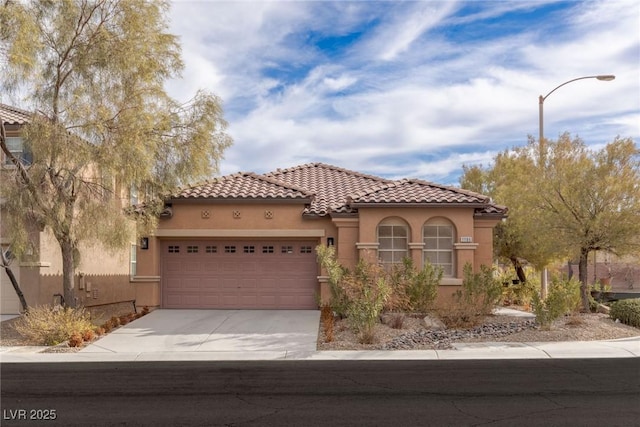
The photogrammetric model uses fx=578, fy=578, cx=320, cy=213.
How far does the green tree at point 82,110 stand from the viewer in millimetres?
13844

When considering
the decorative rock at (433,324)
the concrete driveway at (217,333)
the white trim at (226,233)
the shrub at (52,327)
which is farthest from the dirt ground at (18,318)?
the decorative rock at (433,324)

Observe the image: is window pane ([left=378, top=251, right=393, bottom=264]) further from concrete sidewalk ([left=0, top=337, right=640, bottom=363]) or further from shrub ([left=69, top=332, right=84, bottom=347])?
shrub ([left=69, top=332, right=84, bottom=347])

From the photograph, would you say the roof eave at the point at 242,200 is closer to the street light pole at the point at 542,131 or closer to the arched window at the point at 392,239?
the arched window at the point at 392,239

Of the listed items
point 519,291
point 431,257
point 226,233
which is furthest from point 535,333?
point 226,233

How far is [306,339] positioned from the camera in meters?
14.0

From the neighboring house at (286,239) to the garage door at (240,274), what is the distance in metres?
0.03

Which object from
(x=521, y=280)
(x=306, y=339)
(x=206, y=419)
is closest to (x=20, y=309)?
(x=306, y=339)

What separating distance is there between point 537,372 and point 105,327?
10595 millimetres

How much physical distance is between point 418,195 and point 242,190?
5838 mm

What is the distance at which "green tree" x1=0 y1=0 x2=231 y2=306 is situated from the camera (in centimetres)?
1384

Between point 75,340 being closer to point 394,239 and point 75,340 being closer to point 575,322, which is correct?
point 394,239

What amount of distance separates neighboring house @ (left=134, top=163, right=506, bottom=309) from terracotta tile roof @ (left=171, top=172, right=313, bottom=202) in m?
0.04

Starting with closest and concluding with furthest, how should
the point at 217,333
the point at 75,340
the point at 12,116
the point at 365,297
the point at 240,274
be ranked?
1. the point at 75,340
2. the point at 365,297
3. the point at 217,333
4. the point at 12,116
5. the point at 240,274

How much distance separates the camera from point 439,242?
18641mm
